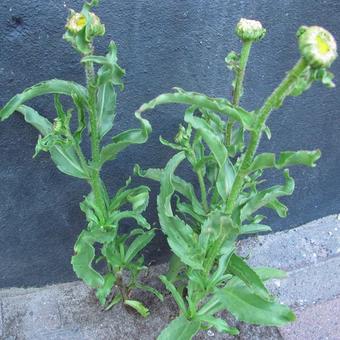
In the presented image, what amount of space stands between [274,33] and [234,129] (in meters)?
0.34

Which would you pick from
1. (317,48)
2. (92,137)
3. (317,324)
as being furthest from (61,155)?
(317,324)

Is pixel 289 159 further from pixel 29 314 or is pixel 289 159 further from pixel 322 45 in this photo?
pixel 29 314

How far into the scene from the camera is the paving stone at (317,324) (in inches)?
75.9

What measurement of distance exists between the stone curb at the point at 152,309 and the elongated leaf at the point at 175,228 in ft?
1.58

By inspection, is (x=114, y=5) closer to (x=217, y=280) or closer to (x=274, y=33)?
(x=274, y=33)

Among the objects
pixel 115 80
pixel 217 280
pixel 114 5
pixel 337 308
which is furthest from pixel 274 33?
pixel 337 308

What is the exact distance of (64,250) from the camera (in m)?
1.94

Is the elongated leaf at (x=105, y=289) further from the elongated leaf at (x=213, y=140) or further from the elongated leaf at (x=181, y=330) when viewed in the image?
the elongated leaf at (x=213, y=140)

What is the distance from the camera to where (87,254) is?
1485 mm

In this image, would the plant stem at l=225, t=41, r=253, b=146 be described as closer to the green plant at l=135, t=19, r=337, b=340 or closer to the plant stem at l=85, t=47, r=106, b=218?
the green plant at l=135, t=19, r=337, b=340

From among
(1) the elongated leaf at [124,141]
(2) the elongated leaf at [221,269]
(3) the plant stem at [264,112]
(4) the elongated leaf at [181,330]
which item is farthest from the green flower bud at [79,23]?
(4) the elongated leaf at [181,330]

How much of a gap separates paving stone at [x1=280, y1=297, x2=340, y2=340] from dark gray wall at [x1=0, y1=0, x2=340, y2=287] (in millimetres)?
545

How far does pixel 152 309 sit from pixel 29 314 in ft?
Answer: 1.48

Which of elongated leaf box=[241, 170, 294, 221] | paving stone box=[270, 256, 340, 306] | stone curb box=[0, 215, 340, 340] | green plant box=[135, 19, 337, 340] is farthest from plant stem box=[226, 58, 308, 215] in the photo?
paving stone box=[270, 256, 340, 306]
